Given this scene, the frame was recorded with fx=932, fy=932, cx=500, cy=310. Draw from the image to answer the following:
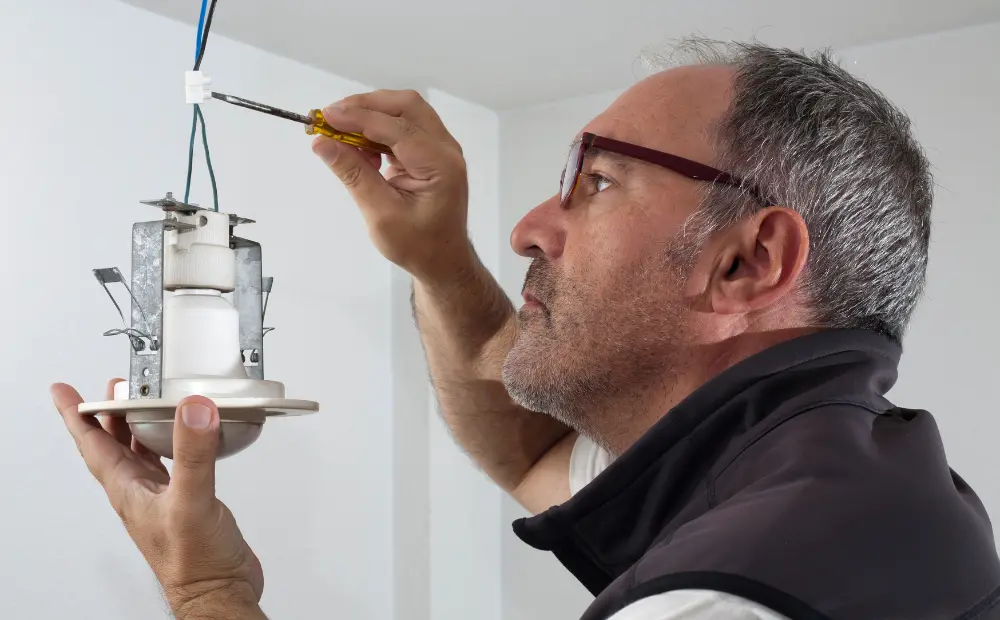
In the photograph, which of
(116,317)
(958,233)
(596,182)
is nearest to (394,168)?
(596,182)

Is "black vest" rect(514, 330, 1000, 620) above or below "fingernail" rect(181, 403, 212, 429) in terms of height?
below

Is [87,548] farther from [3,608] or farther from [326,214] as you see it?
[326,214]

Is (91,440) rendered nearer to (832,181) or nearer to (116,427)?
(116,427)

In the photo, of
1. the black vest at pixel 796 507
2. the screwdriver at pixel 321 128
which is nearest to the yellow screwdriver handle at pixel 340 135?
the screwdriver at pixel 321 128

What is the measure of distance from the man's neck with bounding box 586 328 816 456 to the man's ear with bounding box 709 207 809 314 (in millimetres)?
41

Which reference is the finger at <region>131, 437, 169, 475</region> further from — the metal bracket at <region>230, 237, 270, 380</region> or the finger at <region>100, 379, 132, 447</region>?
the metal bracket at <region>230, 237, 270, 380</region>

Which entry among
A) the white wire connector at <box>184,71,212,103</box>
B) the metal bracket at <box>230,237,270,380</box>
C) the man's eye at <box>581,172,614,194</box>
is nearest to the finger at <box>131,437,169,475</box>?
the metal bracket at <box>230,237,270,380</box>

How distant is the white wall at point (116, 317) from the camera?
6.81 feet

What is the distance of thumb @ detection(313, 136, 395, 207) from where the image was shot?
1.20 meters

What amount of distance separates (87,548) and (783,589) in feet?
6.27

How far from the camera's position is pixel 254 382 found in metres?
1.01

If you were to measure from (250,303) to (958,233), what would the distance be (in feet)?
7.45

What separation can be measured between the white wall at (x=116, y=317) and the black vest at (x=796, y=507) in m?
1.49

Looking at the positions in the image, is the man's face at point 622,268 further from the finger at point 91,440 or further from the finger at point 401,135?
the finger at point 91,440
